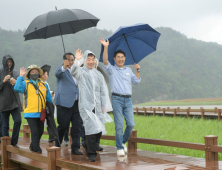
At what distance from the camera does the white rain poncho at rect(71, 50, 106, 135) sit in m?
4.22

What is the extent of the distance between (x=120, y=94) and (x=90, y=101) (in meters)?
0.74

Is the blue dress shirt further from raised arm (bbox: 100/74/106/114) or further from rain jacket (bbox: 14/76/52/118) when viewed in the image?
rain jacket (bbox: 14/76/52/118)

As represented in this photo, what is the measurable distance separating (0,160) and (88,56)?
2705 millimetres

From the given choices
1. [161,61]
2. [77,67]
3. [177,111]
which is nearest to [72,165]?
[77,67]

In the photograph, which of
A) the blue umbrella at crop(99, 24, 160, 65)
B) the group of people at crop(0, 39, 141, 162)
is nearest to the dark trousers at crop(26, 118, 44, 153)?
the group of people at crop(0, 39, 141, 162)

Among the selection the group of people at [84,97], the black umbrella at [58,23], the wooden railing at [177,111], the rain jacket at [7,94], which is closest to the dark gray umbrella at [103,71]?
the group of people at [84,97]

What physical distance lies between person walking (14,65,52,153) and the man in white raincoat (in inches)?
33.9

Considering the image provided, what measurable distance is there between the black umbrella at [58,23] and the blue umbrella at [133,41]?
61 centimetres

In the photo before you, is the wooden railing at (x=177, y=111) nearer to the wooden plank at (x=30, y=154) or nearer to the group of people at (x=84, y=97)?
the group of people at (x=84, y=97)

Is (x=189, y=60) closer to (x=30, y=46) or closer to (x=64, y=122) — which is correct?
(x=30, y=46)

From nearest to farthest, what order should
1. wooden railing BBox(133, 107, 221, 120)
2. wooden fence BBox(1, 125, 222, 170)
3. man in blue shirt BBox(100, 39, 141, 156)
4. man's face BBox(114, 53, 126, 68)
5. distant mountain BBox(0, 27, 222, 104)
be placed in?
wooden fence BBox(1, 125, 222, 170) → man in blue shirt BBox(100, 39, 141, 156) → man's face BBox(114, 53, 126, 68) → wooden railing BBox(133, 107, 221, 120) → distant mountain BBox(0, 27, 222, 104)

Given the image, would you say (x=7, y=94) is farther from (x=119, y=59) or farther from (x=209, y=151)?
(x=209, y=151)

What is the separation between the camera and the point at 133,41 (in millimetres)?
5613

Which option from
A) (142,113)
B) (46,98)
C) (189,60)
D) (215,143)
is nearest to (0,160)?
(46,98)
